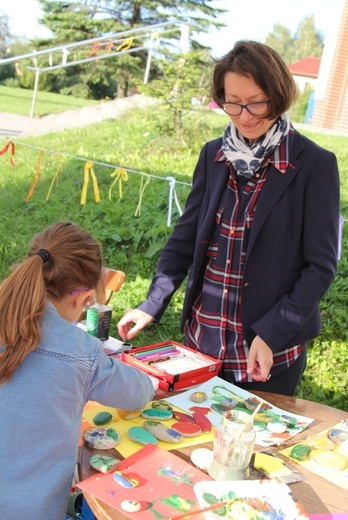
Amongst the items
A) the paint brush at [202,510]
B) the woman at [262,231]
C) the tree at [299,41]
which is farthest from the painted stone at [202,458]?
the tree at [299,41]

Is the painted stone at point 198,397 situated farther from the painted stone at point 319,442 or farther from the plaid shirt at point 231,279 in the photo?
the painted stone at point 319,442

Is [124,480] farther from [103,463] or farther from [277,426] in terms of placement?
[277,426]

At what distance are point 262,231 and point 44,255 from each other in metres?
0.70

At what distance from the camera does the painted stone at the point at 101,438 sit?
152 centimetres

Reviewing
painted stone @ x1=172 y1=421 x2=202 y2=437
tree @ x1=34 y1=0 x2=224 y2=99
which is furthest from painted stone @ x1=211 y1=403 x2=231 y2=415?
tree @ x1=34 y1=0 x2=224 y2=99

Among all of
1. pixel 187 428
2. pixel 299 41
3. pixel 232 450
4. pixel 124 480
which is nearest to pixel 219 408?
pixel 187 428

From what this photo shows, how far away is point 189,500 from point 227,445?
16 centimetres

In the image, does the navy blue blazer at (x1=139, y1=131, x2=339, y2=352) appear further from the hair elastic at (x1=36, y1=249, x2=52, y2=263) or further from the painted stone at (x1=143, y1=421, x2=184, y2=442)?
the hair elastic at (x1=36, y1=249, x2=52, y2=263)

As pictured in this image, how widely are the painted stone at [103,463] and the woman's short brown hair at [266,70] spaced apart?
1.11 m

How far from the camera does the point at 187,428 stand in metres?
1.65

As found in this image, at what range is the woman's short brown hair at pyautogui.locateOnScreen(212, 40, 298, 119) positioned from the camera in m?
1.72

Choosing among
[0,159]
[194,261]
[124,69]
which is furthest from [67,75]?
[194,261]

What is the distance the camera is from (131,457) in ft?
4.79

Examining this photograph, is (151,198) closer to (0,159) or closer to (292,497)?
(0,159)
